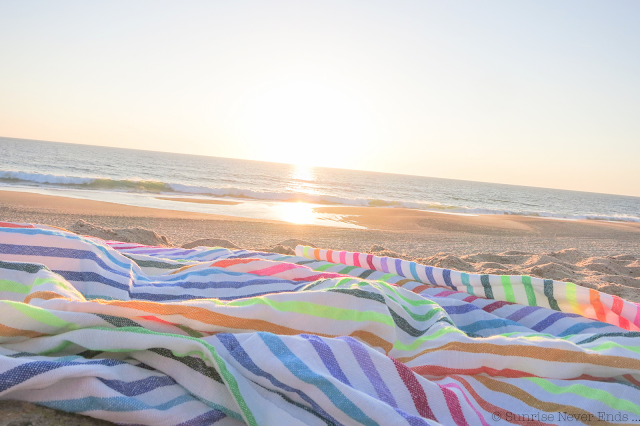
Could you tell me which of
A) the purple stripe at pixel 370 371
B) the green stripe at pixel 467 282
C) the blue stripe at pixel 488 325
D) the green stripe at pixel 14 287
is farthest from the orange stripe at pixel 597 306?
the green stripe at pixel 14 287

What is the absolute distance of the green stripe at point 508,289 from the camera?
5.57 feet

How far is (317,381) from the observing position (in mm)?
812

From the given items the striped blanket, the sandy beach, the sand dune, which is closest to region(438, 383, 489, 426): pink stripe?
the striped blanket

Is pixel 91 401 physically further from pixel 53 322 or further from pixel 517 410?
pixel 517 410

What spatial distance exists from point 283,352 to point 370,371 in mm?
228

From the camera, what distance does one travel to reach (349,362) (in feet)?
2.95

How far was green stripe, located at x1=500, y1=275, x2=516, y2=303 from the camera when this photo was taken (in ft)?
5.57

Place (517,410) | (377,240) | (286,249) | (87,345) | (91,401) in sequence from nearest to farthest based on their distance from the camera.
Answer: (91,401) → (87,345) → (517,410) → (286,249) → (377,240)

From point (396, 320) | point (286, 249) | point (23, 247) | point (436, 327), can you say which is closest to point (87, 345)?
point (23, 247)

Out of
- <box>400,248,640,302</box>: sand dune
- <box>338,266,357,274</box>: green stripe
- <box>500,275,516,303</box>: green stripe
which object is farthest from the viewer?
<box>400,248,640,302</box>: sand dune

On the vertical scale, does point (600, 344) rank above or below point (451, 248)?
above

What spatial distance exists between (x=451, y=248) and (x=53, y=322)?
6.35 m

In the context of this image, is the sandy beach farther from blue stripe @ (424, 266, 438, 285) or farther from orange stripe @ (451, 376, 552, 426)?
orange stripe @ (451, 376, 552, 426)

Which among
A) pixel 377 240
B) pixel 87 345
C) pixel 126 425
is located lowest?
pixel 377 240
